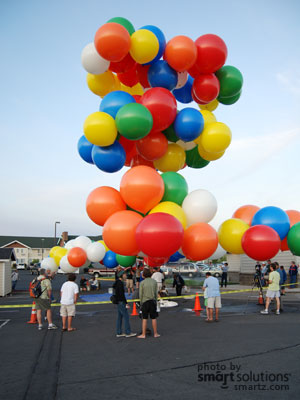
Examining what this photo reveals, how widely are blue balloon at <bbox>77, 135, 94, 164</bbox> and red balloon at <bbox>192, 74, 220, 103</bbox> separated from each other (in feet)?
9.97

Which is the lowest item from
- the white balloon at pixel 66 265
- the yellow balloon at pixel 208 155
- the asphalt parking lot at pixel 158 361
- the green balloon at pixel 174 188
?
the asphalt parking lot at pixel 158 361

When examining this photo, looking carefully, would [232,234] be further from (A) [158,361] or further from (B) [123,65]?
(B) [123,65]

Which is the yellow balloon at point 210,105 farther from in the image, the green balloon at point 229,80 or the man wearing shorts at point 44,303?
the man wearing shorts at point 44,303

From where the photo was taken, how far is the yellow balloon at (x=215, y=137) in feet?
27.1

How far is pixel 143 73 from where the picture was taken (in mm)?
8992

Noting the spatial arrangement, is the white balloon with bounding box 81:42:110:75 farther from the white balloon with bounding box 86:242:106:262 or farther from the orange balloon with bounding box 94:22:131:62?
the white balloon with bounding box 86:242:106:262

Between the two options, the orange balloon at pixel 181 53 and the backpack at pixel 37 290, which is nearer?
the orange balloon at pixel 181 53

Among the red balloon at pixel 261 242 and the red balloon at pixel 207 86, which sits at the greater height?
the red balloon at pixel 207 86

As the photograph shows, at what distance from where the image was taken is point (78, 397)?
4.52 m

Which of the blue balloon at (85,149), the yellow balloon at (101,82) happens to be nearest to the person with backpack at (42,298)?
the blue balloon at (85,149)

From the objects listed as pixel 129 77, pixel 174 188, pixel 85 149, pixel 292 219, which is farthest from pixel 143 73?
pixel 292 219

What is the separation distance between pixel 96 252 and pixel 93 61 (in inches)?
215

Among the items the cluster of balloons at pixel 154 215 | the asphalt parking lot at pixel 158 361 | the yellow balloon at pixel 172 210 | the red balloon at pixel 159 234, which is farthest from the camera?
the yellow balloon at pixel 172 210

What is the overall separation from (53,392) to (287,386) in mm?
3172
